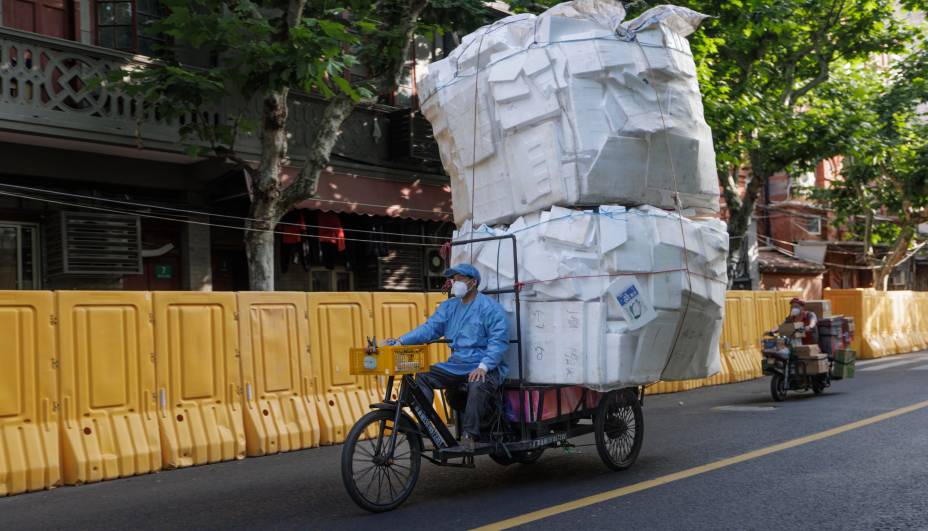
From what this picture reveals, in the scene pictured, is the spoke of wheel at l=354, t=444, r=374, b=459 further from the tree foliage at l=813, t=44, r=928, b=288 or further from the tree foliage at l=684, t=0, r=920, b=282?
the tree foliage at l=813, t=44, r=928, b=288

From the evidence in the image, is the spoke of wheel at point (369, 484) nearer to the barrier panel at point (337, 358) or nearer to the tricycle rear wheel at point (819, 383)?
the barrier panel at point (337, 358)

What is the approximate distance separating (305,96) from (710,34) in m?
8.71

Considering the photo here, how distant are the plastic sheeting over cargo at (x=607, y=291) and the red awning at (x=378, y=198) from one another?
829 cm

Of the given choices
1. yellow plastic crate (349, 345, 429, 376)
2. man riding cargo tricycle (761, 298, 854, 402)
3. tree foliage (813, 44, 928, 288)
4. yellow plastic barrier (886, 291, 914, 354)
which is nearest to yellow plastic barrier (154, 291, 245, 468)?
yellow plastic crate (349, 345, 429, 376)

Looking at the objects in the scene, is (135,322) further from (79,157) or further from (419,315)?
(79,157)

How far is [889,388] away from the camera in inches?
577

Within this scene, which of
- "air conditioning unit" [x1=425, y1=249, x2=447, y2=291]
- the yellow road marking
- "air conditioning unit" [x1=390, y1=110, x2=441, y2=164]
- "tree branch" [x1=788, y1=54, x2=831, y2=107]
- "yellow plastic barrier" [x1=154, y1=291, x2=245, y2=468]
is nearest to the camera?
the yellow road marking

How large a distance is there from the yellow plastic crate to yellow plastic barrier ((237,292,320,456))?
371 cm

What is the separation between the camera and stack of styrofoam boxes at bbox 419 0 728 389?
723 cm

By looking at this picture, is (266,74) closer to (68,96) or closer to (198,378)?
(68,96)

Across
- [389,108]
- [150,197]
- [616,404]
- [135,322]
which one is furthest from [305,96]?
[616,404]

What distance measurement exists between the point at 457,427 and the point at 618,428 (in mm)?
1477

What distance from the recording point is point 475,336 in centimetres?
720

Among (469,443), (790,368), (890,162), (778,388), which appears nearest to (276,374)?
(469,443)
